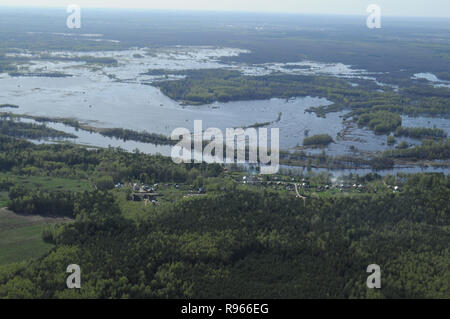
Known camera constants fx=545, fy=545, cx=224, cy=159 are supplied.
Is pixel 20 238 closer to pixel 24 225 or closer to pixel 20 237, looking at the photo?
pixel 20 237

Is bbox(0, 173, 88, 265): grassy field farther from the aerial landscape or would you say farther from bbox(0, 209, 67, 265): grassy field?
the aerial landscape

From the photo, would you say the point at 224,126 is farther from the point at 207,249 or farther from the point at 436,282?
the point at 436,282

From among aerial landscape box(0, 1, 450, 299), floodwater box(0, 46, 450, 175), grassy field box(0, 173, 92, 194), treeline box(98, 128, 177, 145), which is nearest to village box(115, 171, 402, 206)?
aerial landscape box(0, 1, 450, 299)

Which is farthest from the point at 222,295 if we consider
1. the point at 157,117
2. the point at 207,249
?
the point at 157,117

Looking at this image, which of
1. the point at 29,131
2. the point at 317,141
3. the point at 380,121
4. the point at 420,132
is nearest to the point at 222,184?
the point at 317,141

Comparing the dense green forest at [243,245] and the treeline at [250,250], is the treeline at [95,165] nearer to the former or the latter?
the dense green forest at [243,245]
